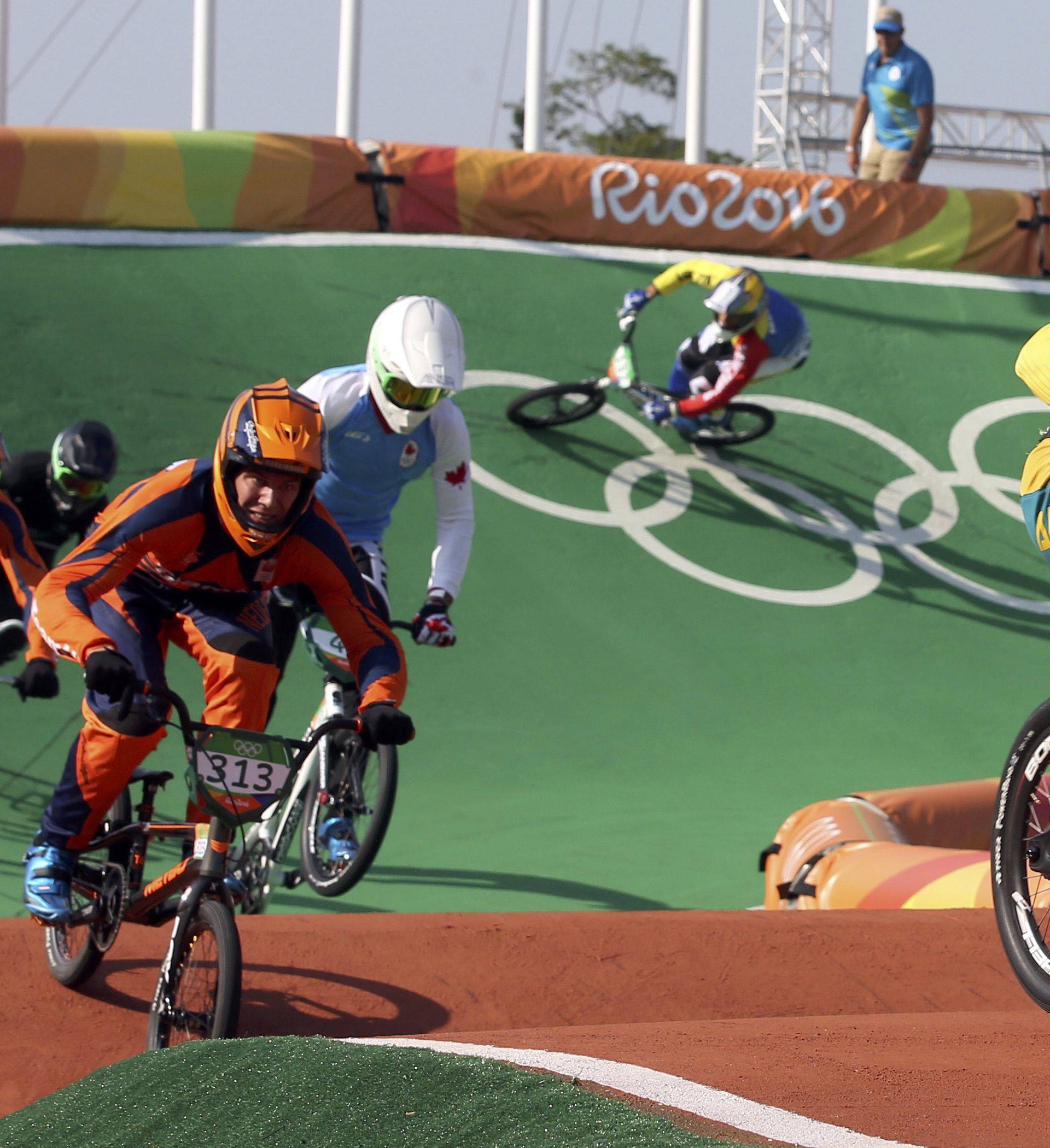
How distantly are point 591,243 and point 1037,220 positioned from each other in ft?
16.0

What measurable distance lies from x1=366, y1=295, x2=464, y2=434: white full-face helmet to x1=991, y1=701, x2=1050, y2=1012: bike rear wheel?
2.79 metres

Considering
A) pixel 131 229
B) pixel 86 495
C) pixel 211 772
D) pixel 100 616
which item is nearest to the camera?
pixel 211 772

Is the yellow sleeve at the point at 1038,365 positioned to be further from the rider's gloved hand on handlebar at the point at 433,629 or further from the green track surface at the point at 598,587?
the green track surface at the point at 598,587

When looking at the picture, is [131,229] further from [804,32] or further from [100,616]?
[804,32]

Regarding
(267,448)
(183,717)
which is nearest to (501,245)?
(267,448)

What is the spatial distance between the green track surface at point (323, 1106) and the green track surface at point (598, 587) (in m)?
3.03

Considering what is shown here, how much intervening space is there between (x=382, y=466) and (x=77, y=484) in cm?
146

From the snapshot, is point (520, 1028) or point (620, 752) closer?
point (520, 1028)

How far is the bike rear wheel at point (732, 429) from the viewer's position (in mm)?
11656

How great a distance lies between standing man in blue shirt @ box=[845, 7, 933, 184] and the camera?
14805 mm

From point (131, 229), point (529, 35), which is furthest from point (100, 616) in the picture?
point (529, 35)

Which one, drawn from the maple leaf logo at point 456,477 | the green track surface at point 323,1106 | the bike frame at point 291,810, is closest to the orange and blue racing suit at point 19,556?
the bike frame at point 291,810

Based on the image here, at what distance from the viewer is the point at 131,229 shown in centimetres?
1223

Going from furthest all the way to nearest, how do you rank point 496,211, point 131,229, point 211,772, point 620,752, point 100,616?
point 496,211
point 131,229
point 620,752
point 100,616
point 211,772
